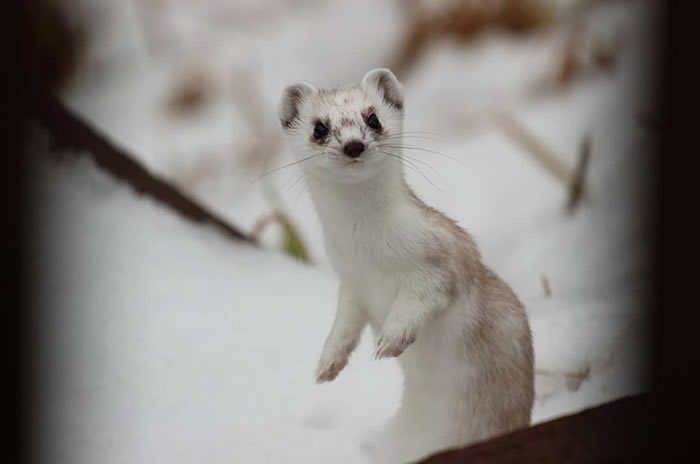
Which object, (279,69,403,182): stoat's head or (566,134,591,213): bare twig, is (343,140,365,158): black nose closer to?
(279,69,403,182): stoat's head

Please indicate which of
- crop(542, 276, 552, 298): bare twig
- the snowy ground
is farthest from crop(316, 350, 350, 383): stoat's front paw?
crop(542, 276, 552, 298): bare twig

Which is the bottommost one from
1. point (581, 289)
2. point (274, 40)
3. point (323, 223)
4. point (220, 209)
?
point (220, 209)

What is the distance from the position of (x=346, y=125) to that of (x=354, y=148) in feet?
0.16

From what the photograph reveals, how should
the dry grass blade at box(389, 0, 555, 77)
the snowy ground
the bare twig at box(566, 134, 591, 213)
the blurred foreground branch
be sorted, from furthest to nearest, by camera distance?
the dry grass blade at box(389, 0, 555, 77)
the bare twig at box(566, 134, 591, 213)
the blurred foreground branch
the snowy ground

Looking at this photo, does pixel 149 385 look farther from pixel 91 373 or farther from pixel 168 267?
pixel 168 267

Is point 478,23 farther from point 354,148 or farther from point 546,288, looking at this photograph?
point 354,148

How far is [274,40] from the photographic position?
3.15 metres

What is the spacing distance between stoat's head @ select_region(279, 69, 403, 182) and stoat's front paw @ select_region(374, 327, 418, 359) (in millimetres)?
143

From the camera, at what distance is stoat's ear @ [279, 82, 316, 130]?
912 mm

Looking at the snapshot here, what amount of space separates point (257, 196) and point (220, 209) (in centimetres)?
10

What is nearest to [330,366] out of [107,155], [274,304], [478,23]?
[274,304]

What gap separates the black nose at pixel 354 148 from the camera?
2.70 ft

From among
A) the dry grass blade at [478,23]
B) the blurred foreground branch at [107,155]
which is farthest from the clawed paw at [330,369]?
the dry grass blade at [478,23]

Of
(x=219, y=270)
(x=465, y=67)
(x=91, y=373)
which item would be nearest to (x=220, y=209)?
(x=465, y=67)
